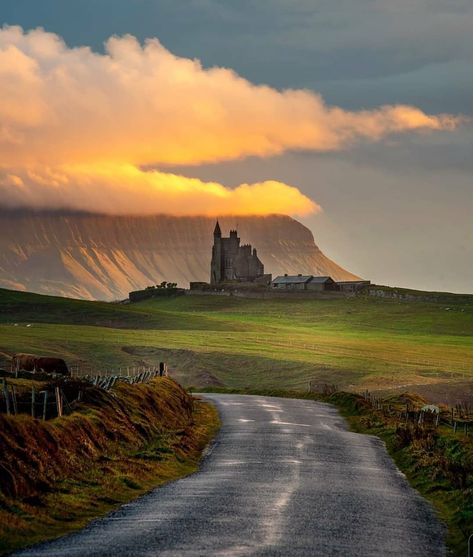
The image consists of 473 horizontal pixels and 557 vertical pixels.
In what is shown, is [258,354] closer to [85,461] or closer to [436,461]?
[436,461]

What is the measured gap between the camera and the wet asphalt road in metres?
27.0

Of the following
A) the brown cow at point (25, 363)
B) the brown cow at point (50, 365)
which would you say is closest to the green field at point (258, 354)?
the brown cow at point (25, 363)

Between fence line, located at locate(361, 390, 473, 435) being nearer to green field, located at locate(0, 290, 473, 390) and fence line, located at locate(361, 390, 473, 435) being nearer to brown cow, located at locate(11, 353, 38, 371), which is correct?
brown cow, located at locate(11, 353, 38, 371)

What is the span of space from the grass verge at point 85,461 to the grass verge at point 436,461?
9.71 meters

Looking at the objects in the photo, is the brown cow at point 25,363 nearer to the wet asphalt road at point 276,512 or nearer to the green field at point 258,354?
the green field at point 258,354

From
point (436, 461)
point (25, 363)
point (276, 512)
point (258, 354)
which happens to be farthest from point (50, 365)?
point (276, 512)

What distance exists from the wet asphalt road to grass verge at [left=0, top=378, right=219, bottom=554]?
38.9 inches

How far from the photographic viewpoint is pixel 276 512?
1298 inches

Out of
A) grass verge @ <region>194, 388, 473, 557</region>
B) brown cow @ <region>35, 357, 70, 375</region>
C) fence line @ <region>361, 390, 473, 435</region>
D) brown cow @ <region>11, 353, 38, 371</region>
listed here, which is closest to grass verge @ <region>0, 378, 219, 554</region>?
grass verge @ <region>194, 388, 473, 557</region>

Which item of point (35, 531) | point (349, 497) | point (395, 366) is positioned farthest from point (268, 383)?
point (35, 531)

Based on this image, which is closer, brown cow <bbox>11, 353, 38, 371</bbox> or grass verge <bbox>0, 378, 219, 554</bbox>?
grass verge <bbox>0, 378, 219, 554</bbox>

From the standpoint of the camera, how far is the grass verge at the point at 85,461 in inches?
1233

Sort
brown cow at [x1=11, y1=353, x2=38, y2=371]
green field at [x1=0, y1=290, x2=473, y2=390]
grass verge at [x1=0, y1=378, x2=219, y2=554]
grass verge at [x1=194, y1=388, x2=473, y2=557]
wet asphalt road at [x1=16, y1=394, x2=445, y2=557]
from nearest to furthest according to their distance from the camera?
wet asphalt road at [x1=16, y1=394, x2=445, y2=557], grass verge at [x1=0, y1=378, x2=219, y2=554], grass verge at [x1=194, y1=388, x2=473, y2=557], brown cow at [x1=11, y1=353, x2=38, y2=371], green field at [x1=0, y1=290, x2=473, y2=390]

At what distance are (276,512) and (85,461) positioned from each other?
35.9 feet
